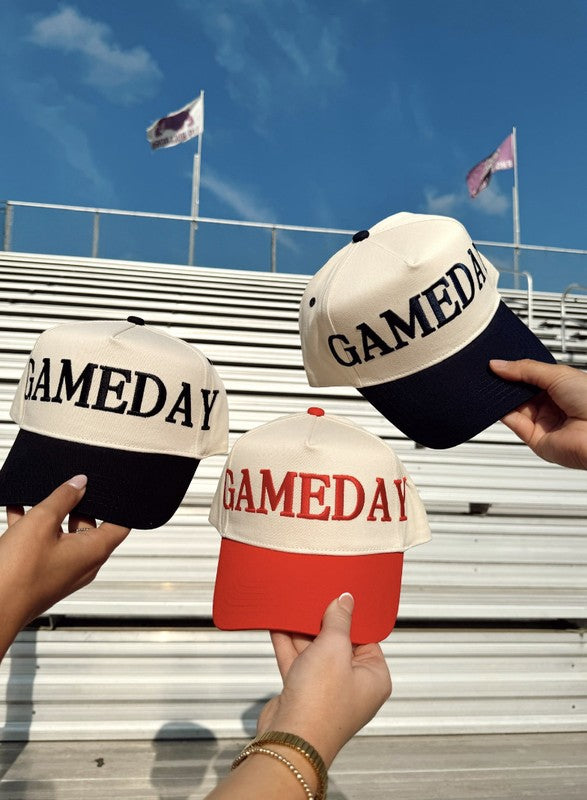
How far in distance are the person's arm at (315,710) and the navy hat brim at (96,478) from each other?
14.9 inches

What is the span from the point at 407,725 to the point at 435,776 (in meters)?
0.24

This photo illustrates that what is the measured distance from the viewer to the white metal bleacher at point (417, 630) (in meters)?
1.94

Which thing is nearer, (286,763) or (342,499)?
(286,763)

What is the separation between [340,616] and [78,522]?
0.48 metres

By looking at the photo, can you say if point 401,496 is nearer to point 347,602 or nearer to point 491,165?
point 347,602

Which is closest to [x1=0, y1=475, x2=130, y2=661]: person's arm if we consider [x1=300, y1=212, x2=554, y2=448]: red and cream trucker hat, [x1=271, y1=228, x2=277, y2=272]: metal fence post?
[x1=300, y1=212, x2=554, y2=448]: red and cream trucker hat

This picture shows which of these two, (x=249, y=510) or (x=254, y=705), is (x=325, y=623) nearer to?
(x=249, y=510)

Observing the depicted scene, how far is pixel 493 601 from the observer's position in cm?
219

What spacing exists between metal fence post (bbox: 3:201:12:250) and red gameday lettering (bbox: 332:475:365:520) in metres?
6.48

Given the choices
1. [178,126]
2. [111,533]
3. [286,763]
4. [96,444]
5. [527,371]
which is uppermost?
[178,126]

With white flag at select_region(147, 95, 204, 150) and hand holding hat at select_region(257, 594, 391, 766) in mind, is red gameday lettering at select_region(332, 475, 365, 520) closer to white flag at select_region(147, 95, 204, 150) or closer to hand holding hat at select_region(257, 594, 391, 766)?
hand holding hat at select_region(257, 594, 391, 766)

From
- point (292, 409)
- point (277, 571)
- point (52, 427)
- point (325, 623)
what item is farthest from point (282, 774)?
point (292, 409)

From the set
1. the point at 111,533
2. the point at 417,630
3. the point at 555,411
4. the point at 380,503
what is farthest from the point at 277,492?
the point at 417,630

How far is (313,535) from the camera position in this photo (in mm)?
911
